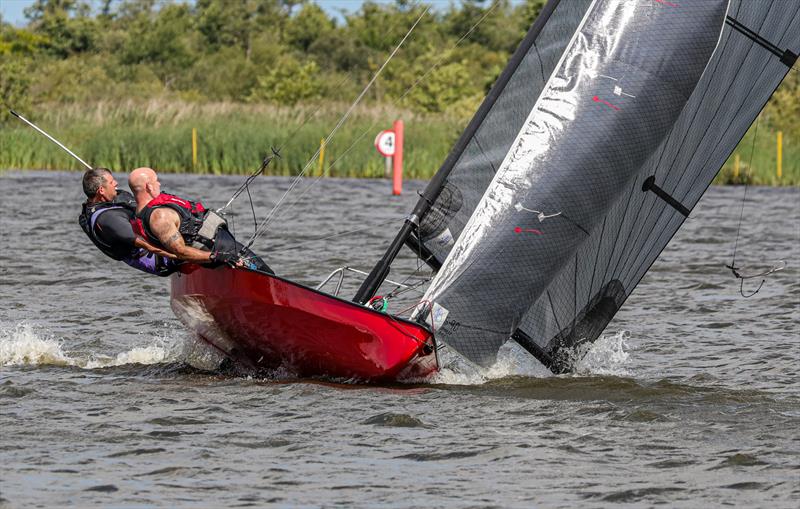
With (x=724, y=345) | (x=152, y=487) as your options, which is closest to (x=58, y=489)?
(x=152, y=487)

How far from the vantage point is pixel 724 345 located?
9.52 m

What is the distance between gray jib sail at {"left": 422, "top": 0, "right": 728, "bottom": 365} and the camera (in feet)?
25.1

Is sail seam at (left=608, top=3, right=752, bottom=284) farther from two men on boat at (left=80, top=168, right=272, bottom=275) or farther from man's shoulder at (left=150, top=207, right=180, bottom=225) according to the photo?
man's shoulder at (left=150, top=207, right=180, bottom=225)

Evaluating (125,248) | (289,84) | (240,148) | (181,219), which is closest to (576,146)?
(181,219)

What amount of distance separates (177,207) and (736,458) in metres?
3.29

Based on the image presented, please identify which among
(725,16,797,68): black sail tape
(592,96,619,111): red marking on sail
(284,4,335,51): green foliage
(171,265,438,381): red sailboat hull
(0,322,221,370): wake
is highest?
(284,4,335,51): green foliage

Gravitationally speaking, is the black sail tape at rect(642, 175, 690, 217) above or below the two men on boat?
above

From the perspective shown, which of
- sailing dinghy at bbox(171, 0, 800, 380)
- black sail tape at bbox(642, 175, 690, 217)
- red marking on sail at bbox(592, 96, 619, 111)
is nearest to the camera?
sailing dinghy at bbox(171, 0, 800, 380)

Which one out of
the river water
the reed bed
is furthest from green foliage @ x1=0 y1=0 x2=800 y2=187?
the river water

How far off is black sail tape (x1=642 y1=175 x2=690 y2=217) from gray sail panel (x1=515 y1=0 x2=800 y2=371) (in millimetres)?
21

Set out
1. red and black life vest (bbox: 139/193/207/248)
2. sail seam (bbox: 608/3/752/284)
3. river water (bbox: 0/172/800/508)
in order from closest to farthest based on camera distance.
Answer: river water (bbox: 0/172/800/508) < red and black life vest (bbox: 139/193/207/248) < sail seam (bbox: 608/3/752/284)

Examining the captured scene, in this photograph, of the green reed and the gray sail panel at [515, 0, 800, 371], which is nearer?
the gray sail panel at [515, 0, 800, 371]

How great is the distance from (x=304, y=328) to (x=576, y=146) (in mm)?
1707

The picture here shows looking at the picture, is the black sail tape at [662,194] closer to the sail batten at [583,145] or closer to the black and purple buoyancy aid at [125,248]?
the sail batten at [583,145]
